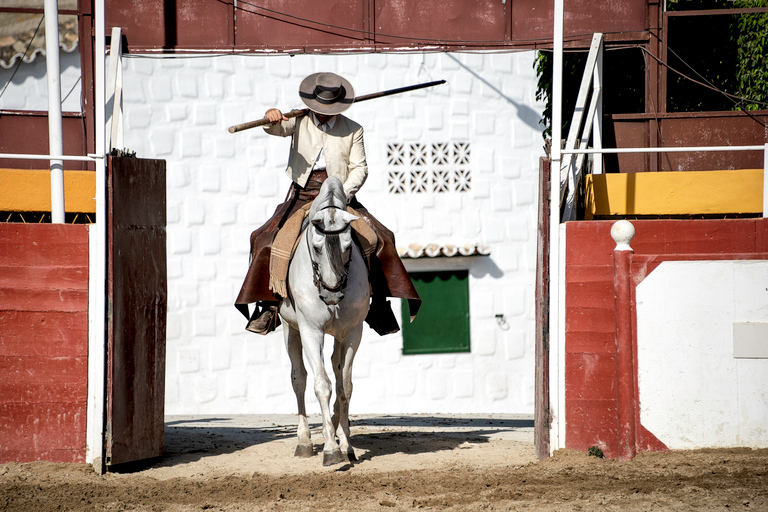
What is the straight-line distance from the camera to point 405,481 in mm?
5867

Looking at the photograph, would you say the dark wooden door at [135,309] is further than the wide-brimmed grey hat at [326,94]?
No

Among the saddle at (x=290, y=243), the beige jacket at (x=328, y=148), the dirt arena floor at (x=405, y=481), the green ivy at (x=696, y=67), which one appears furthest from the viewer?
the green ivy at (x=696, y=67)

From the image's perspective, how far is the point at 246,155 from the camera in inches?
446

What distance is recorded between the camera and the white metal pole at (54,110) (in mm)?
6902

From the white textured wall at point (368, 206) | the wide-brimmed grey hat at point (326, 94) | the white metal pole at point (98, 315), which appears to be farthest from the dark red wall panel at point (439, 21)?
the white metal pole at point (98, 315)

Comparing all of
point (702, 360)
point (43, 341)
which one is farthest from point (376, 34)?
point (702, 360)

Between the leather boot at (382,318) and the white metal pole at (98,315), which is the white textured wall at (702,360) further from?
the white metal pole at (98,315)

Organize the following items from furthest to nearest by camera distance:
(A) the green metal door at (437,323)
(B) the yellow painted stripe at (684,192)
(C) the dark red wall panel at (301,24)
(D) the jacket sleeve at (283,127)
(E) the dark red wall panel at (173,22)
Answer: (A) the green metal door at (437,323) → (C) the dark red wall panel at (301,24) → (E) the dark red wall panel at (173,22) → (B) the yellow painted stripe at (684,192) → (D) the jacket sleeve at (283,127)

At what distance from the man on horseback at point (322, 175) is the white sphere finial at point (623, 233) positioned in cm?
174

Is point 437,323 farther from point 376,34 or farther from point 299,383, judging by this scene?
point 299,383

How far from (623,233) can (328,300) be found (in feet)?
7.46

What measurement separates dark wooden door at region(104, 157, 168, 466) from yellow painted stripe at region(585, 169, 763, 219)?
3.93 meters

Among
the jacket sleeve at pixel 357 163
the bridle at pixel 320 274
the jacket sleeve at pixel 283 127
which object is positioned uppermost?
the jacket sleeve at pixel 283 127

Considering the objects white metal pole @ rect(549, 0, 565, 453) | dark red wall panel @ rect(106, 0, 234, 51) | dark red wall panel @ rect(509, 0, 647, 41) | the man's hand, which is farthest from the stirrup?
dark red wall panel @ rect(509, 0, 647, 41)
